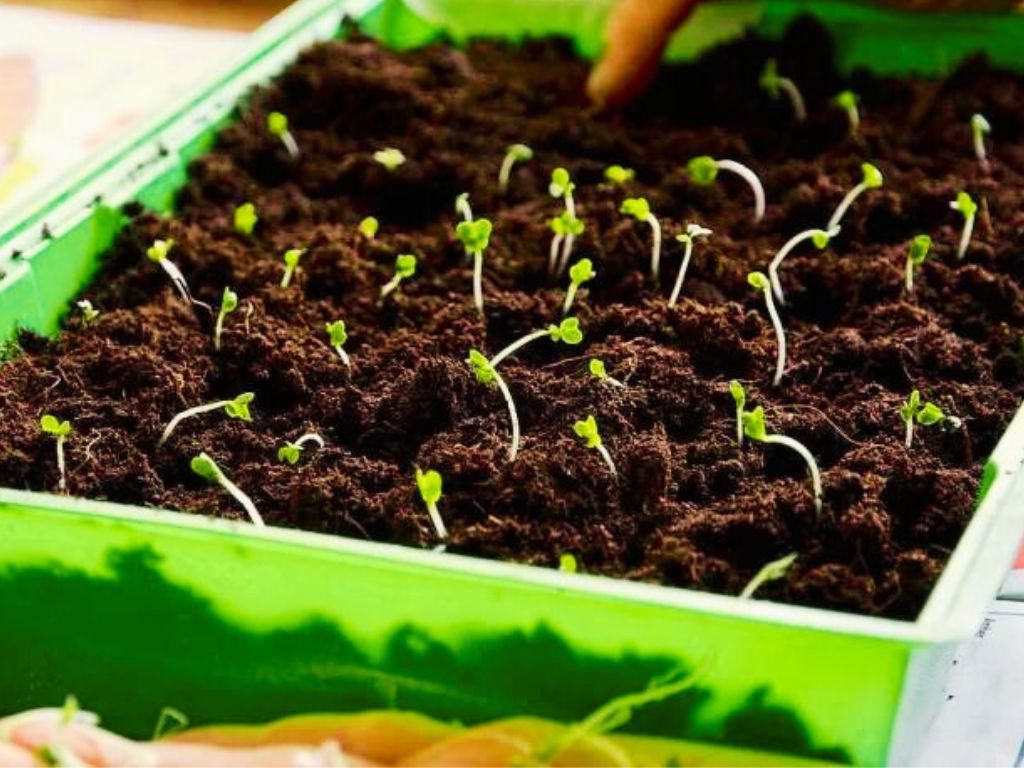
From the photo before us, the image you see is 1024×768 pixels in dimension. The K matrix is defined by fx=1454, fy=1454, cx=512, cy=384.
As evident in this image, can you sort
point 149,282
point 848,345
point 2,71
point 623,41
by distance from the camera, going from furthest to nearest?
point 2,71 → point 623,41 → point 149,282 → point 848,345

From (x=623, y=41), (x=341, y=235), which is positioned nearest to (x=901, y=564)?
(x=341, y=235)

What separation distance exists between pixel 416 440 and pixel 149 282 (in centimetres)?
37

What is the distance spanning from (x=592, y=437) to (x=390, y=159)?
0.56 metres

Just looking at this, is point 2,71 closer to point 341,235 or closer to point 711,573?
point 341,235

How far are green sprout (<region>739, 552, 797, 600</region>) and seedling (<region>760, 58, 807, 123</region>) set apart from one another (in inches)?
30.8

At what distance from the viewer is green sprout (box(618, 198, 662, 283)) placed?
1.25m

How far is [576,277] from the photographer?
1.18 metres

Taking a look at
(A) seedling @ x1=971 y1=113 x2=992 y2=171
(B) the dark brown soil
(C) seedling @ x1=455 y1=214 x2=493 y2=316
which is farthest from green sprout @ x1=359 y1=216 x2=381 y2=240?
(A) seedling @ x1=971 y1=113 x2=992 y2=171

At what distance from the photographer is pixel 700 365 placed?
3.83ft

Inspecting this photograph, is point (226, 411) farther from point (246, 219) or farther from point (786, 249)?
point (786, 249)

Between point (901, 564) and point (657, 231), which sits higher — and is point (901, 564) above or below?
below

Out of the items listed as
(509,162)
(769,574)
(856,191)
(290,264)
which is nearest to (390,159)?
(509,162)

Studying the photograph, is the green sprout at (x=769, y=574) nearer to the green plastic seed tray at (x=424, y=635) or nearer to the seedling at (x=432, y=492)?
the green plastic seed tray at (x=424, y=635)

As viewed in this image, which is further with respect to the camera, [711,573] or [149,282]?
[149,282]
